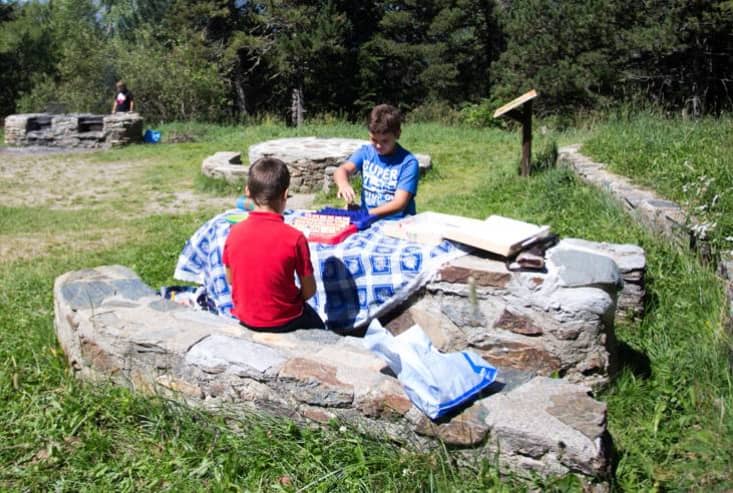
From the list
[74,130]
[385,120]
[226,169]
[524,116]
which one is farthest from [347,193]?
[74,130]

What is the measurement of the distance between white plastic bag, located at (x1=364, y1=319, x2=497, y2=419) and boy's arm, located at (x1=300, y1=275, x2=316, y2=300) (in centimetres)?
48

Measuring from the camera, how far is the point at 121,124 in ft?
48.3

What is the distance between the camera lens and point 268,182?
3.22 meters

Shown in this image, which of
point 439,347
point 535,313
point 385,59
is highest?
point 385,59

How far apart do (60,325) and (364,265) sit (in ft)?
5.36

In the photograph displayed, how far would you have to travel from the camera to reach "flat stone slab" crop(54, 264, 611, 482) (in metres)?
2.36

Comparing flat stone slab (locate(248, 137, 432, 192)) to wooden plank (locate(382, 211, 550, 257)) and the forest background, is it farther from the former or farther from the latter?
the forest background

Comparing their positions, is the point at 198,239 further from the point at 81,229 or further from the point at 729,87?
the point at 729,87

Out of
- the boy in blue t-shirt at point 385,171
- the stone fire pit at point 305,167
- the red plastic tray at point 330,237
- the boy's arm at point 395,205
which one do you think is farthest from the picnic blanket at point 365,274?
the stone fire pit at point 305,167

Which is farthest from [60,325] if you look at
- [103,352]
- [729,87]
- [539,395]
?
[729,87]

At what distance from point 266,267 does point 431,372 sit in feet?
3.27

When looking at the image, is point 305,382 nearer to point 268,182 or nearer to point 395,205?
point 268,182

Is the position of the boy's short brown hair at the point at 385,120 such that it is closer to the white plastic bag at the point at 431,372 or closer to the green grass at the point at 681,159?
the white plastic bag at the point at 431,372

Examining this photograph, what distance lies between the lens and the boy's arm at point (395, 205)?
421 centimetres
